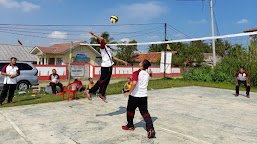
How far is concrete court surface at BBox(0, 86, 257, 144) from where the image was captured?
15.3ft

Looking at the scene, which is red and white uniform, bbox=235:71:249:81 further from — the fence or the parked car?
the fence

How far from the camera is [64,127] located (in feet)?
18.1

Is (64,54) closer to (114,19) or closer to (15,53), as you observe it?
(15,53)

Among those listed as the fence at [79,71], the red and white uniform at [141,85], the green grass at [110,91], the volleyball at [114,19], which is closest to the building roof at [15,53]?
the fence at [79,71]

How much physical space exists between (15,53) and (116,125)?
122 ft

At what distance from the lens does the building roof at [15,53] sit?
114 feet

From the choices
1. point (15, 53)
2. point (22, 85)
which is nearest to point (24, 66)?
point (22, 85)

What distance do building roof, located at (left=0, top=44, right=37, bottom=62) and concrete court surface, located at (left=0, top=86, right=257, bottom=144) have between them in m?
31.6

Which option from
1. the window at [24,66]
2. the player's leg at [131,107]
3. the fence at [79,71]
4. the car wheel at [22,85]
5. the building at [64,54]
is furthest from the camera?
the building at [64,54]

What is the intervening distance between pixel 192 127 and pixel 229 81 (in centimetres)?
1614

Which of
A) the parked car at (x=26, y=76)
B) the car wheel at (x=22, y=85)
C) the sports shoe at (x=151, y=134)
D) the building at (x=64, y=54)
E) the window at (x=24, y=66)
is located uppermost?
the building at (x=64, y=54)

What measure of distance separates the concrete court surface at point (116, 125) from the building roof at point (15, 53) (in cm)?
3158

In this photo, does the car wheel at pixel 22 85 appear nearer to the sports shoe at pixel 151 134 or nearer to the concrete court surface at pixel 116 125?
the concrete court surface at pixel 116 125

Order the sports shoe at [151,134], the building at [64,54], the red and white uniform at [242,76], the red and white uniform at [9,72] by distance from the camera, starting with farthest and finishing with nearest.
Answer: the building at [64,54] → the red and white uniform at [242,76] → the red and white uniform at [9,72] → the sports shoe at [151,134]
